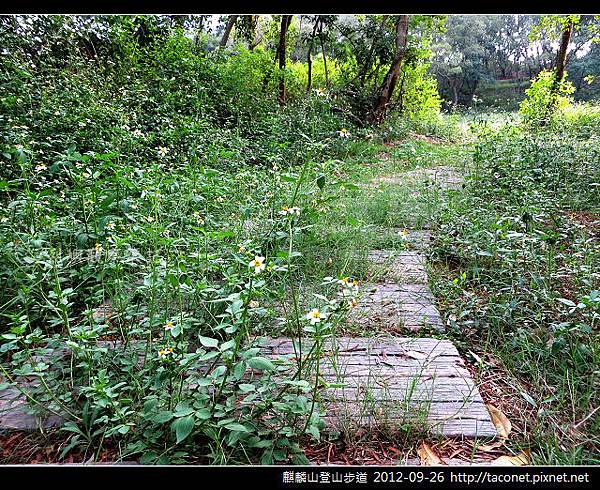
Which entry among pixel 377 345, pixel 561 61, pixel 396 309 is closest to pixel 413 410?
pixel 377 345

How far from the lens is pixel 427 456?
3.28 ft

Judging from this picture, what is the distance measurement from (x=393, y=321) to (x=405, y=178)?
2.69 metres

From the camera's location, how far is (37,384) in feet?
3.97

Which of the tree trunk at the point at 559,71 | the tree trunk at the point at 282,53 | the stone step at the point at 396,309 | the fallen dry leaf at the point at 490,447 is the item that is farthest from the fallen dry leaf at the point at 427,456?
the tree trunk at the point at 282,53

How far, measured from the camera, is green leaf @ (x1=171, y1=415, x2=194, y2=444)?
0.85m

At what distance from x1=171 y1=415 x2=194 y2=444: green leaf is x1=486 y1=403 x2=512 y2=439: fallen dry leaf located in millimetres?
854

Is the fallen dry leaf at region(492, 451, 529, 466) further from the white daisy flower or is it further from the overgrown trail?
the white daisy flower

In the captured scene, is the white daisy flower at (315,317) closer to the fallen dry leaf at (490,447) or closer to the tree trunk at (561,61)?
the fallen dry leaf at (490,447)

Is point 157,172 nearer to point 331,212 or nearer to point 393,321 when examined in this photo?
point 331,212

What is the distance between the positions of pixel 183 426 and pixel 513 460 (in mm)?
850

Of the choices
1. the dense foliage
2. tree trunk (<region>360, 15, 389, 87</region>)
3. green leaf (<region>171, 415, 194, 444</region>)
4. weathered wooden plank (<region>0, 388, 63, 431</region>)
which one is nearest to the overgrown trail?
the dense foliage

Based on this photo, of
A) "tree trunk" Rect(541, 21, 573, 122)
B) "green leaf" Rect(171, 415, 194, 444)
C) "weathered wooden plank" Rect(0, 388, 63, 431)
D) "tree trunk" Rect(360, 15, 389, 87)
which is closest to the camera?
"green leaf" Rect(171, 415, 194, 444)

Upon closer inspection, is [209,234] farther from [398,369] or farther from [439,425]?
[439,425]

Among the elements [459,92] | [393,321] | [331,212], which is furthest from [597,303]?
[459,92]
